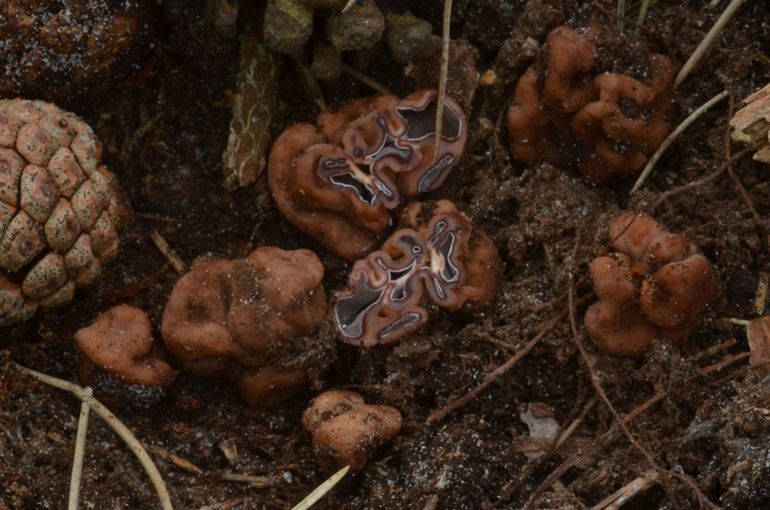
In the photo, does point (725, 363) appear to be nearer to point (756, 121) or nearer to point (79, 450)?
point (756, 121)

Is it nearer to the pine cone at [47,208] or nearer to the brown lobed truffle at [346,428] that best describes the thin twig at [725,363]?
the brown lobed truffle at [346,428]

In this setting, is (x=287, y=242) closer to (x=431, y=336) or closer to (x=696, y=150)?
(x=431, y=336)

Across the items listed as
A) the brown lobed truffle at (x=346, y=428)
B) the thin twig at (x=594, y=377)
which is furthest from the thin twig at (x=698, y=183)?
the brown lobed truffle at (x=346, y=428)

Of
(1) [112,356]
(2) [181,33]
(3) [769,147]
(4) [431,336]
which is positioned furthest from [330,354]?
(3) [769,147]

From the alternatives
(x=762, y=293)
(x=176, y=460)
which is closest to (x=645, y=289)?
(x=762, y=293)

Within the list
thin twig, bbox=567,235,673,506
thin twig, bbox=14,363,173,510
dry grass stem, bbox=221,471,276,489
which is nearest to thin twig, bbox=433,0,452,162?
thin twig, bbox=567,235,673,506

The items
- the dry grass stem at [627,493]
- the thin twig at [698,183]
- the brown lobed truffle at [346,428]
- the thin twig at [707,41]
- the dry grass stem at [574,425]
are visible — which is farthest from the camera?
the thin twig at [707,41]
